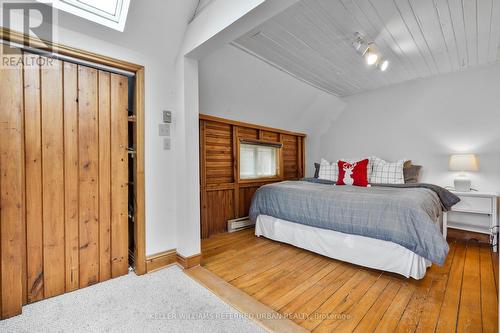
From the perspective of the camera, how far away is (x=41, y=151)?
1570mm

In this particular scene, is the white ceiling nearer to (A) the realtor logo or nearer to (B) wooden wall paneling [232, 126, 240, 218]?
(B) wooden wall paneling [232, 126, 240, 218]

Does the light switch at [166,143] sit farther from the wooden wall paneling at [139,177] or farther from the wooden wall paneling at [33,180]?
the wooden wall paneling at [33,180]

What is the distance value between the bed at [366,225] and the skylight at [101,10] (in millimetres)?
2247

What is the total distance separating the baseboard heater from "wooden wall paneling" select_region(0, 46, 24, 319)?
7.09 ft

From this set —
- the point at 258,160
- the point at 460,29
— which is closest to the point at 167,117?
the point at 258,160

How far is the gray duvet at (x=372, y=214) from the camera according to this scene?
1779mm

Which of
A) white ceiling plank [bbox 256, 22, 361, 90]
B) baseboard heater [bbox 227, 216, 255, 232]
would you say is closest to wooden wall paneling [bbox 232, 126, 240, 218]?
baseboard heater [bbox 227, 216, 255, 232]

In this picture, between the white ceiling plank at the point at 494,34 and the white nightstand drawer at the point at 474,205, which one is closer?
the white ceiling plank at the point at 494,34

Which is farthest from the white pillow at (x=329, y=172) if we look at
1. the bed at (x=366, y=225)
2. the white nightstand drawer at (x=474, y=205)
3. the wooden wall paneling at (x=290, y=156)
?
the white nightstand drawer at (x=474, y=205)

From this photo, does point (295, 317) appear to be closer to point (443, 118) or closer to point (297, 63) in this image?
point (297, 63)

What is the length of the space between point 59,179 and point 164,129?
34.1 inches

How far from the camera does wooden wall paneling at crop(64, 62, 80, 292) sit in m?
1.67

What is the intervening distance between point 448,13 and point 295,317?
8.93ft

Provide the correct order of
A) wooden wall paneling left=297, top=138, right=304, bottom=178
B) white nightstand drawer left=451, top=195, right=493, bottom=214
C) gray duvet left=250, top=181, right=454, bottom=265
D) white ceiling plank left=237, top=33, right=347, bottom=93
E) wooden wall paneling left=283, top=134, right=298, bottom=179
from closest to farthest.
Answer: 1. gray duvet left=250, top=181, right=454, bottom=265
2. white ceiling plank left=237, top=33, right=347, bottom=93
3. white nightstand drawer left=451, top=195, right=493, bottom=214
4. wooden wall paneling left=283, top=134, right=298, bottom=179
5. wooden wall paneling left=297, top=138, right=304, bottom=178
